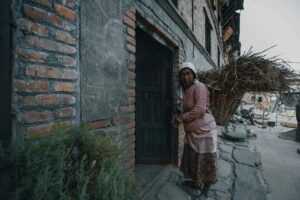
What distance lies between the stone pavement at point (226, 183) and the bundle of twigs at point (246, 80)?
1.09m

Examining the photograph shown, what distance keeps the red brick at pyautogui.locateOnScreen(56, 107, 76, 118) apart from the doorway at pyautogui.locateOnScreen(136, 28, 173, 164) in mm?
2550

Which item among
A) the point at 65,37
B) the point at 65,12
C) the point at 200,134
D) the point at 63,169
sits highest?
the point at 65,12

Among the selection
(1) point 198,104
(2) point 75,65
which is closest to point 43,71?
(2) point 75,65

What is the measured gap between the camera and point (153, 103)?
4137 millimetres

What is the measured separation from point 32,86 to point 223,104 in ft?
8.95

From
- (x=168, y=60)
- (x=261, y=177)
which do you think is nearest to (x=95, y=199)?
(x=168, y=60)

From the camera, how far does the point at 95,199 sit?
1.03m

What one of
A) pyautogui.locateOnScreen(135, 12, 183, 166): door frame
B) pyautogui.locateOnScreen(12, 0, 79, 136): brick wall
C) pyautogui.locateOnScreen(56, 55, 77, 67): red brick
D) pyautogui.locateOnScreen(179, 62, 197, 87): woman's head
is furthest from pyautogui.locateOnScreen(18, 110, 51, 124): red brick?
pyautogui.locateOnScreen(135, 12, 183, 166): door frame

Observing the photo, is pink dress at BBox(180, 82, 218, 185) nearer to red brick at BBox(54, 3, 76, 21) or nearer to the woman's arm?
the woman's arm

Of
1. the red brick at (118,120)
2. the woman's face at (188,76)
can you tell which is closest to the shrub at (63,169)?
the red brick at (118,120)

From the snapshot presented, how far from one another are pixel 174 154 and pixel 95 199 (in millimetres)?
3152

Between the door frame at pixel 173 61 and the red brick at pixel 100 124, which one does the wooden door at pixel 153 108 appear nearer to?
the door frame at pixel 173 61

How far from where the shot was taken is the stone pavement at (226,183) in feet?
10.1

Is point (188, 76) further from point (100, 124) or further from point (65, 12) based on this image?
point (65, 12)
